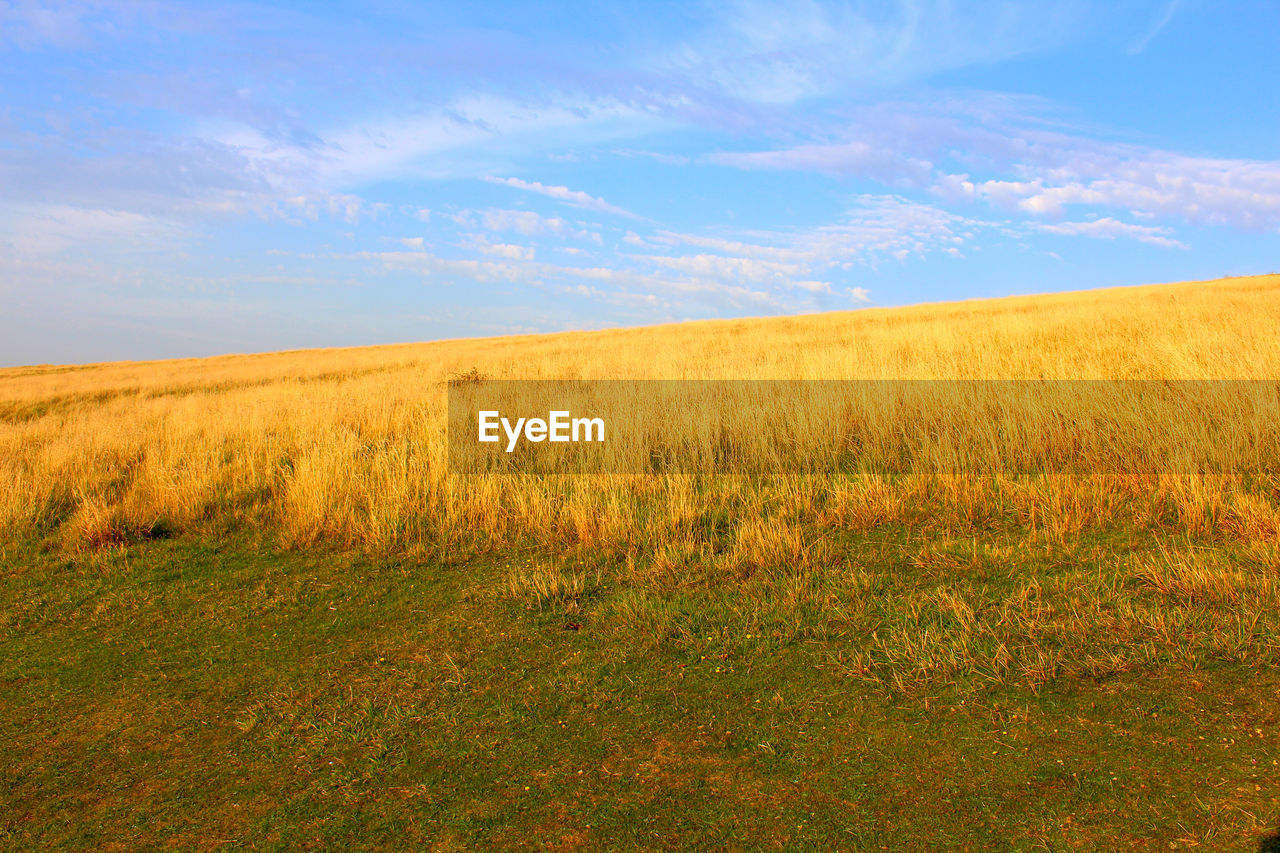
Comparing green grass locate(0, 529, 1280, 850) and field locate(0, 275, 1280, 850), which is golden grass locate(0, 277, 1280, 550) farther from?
green grass locate(0, 529, 1280, 850)

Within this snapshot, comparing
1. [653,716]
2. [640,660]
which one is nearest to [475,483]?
[640,660]

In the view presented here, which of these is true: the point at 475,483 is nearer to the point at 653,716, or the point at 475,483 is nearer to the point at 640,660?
the point at 640,660

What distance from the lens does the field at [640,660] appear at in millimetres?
2982

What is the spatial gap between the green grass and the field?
0.02 m

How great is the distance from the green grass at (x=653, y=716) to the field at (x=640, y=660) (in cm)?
2

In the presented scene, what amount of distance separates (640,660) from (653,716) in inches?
23.0

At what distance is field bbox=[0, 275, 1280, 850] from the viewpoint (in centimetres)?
298

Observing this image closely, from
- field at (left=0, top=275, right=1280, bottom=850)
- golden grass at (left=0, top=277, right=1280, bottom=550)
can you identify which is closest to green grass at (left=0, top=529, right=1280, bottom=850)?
field at (left=0, top=275, right=1280, bottom=850)

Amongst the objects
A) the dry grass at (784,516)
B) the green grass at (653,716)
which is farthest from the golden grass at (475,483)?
the green grass at (653,716)

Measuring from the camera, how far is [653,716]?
3686 millimetres

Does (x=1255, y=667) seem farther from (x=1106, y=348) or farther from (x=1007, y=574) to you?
(x=1106, y=348)

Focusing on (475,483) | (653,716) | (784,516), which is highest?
(475,483)

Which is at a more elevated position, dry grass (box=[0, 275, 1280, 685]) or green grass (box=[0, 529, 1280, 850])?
dry grass (box=[0, 275, 1280, 685])

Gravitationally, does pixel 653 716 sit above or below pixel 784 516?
below
